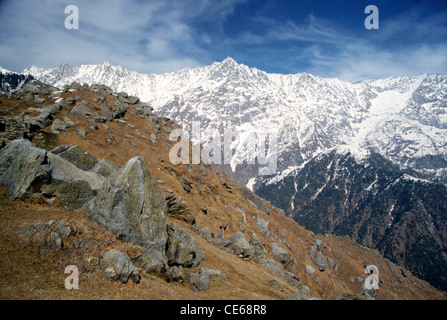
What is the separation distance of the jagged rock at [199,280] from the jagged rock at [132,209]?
3624 millimetres

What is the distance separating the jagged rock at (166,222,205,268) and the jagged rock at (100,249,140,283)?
4986 mm

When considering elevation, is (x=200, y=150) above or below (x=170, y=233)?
above

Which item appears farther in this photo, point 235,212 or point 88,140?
point 235,212

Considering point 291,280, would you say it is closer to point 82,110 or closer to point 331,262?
point 331,262

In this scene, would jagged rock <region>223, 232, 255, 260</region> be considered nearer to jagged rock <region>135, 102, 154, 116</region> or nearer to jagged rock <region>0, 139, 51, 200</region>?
jagged rock <region>0, 139, 51, 200</region>

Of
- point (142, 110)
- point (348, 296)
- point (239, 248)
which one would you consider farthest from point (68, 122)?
point (348, 296)

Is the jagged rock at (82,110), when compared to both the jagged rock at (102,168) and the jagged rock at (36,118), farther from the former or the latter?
the jagged rock at (102,168)

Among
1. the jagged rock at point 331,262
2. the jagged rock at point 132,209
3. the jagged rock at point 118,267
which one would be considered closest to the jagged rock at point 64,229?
the jagged rock at point 132,209

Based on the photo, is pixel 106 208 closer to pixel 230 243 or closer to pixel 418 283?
pixel 230 243

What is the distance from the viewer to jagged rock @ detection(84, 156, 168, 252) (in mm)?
22391

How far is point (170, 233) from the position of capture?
84.4 feet

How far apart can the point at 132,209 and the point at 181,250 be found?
21.0ft
